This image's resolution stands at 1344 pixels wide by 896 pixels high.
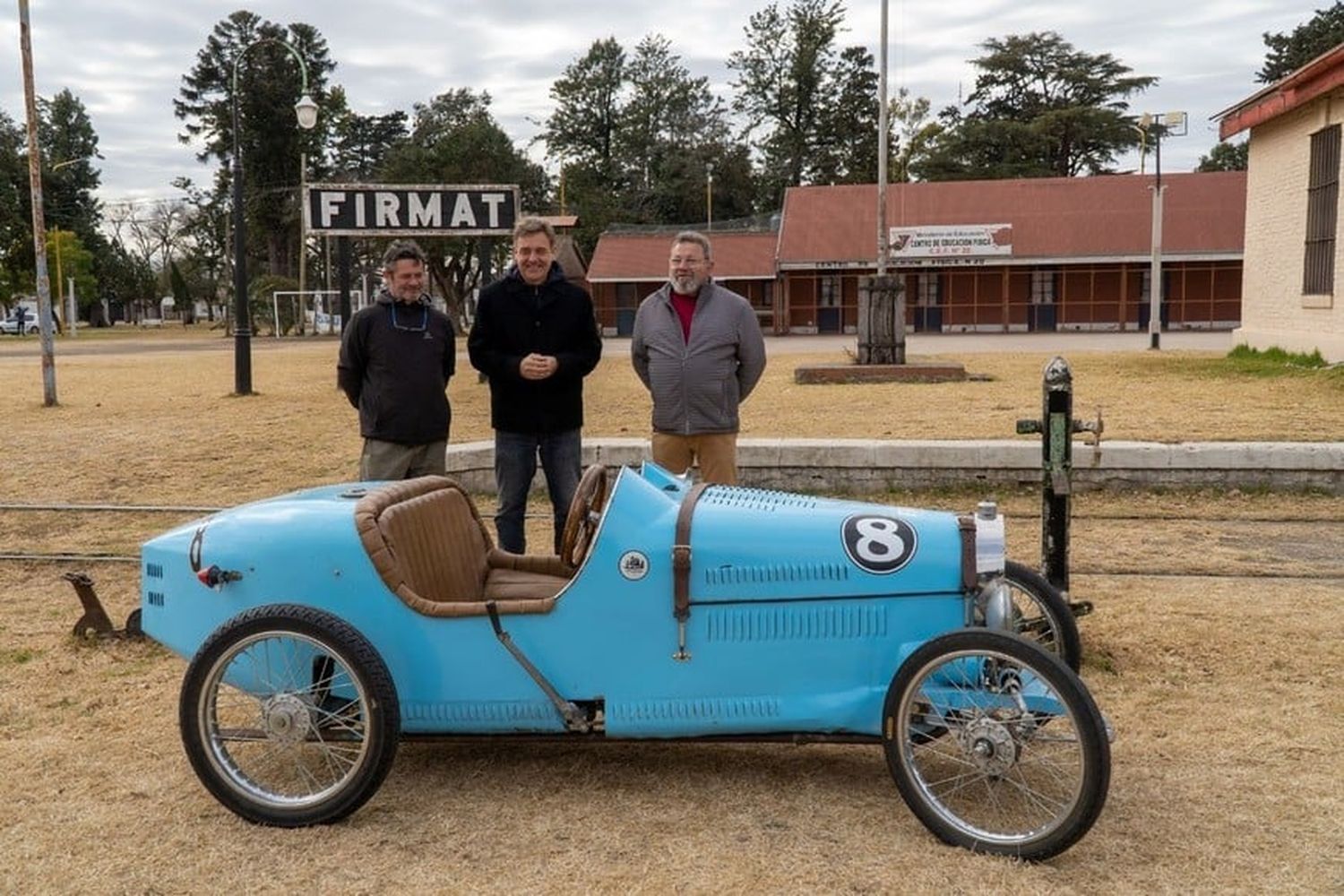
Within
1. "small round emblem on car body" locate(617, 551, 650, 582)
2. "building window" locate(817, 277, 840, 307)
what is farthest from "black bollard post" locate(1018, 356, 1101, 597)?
"building window" locate(817, 277, 840, 307)

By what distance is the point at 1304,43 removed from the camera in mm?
62125

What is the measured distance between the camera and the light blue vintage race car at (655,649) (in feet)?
11.0

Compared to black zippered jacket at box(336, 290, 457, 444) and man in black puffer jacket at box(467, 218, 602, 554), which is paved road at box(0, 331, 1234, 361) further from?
man in black puffer jacket at box(467, 218, 602, 554)

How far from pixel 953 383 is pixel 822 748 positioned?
43.9ft

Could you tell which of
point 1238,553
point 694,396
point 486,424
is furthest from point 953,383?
point 694,396

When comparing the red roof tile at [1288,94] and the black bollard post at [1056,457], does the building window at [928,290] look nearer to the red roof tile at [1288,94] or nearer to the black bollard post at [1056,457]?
the red roof tile at [1288,94]

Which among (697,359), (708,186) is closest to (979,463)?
(697,359)

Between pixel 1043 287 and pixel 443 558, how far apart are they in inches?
1635

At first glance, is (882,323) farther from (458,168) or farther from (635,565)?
(458,168)

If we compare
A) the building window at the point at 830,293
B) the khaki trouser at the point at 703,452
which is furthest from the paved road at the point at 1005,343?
the khaki trouser at the point at 703,452

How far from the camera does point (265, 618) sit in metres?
3.47

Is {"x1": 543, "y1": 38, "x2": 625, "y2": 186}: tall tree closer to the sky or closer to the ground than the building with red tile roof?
closer to the sky

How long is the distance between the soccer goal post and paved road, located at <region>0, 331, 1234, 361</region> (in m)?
4.51

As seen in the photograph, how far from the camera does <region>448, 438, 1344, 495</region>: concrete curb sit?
8281mm
